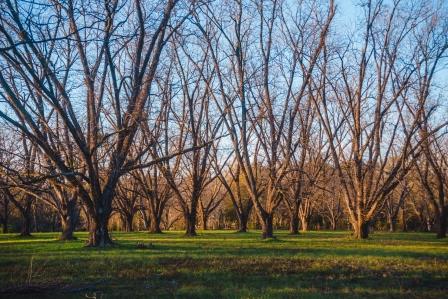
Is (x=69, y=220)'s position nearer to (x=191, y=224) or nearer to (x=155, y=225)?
(x=191, y=224)

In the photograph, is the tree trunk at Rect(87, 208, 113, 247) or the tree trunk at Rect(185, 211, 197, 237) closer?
the tree trunk at Rect(87, 208, 113, 247)

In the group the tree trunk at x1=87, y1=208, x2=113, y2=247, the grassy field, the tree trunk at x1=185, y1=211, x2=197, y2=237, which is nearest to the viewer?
the grassy field

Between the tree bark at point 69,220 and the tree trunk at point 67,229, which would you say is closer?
the tree trunk at point 67,229

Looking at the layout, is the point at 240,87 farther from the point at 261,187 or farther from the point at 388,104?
the point at 261,187

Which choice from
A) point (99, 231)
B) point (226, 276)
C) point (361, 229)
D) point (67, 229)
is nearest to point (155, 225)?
point (67, 229)

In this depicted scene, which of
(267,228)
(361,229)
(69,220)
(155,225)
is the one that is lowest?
(361,229)

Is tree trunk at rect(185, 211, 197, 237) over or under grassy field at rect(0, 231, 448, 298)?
over

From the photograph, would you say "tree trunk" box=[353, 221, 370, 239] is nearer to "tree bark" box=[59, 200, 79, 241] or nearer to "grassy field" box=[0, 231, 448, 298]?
"grassy field" box=[0, 231, 448, 298]

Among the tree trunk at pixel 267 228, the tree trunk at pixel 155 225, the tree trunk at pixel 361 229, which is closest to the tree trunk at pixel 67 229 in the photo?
the tree trunk at pixel 267 228

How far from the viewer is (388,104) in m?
26.2

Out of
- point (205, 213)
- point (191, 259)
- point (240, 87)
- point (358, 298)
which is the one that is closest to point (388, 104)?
point (240, 87)

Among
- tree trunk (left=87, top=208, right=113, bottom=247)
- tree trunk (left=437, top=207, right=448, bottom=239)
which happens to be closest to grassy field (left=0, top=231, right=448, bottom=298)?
tree trunk (left=87, top=208, right=113, bottom=247)

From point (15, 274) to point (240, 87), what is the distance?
1512cm

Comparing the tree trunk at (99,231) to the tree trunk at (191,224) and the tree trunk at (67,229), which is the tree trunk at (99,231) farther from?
the tree trunk at (191,224)
